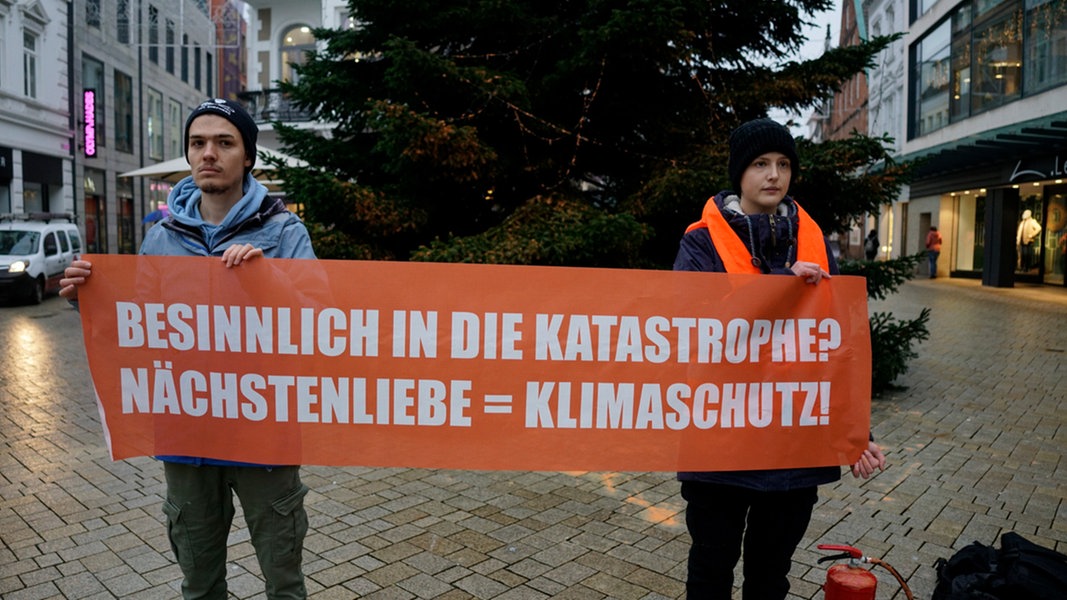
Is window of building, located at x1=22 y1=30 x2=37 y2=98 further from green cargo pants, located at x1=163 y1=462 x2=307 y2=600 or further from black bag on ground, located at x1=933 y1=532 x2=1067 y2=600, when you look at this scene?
black bag on ground, located at x1=933 y1=532 x2=1067 y2=600

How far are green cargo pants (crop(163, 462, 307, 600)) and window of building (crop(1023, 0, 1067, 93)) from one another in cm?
2069

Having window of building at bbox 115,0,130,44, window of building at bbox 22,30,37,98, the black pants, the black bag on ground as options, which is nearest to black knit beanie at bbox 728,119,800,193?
the black pants

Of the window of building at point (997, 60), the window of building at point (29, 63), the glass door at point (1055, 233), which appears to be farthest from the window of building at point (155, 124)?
the glass door at point (1055, 233)

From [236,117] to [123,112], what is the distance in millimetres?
35593

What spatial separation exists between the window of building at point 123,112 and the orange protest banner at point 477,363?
34551 mm

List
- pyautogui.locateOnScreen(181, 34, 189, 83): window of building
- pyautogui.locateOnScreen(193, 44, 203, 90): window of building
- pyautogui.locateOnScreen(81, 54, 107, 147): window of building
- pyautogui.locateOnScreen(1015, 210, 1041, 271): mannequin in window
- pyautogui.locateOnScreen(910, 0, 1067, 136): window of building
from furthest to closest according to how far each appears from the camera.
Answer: pyautogui.locateOnScreen(193, 44, 203, 90): window of building, pyautogui.locateOnScreen(181, 34, 189, 83): window of building, pyautogui.locateOnScreen(81, 54, 107, 147): window of building, pyautogui.locateOnScreen(1015, 210, 1041, 271): mannequin in window, pyautogui.locateOnScreen(910, 0, 1067, 136): window of building

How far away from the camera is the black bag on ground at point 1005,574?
9.68ft

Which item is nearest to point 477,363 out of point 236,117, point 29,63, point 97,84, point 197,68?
point 236,117

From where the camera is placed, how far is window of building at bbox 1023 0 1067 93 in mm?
17797

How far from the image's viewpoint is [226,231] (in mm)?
2752

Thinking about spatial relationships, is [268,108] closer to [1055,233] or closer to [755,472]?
[1055,233]

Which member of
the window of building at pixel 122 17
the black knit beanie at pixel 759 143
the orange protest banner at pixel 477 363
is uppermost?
the window of building at pixel 122 17

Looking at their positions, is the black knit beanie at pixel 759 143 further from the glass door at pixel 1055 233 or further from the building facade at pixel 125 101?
the building facade at pixel 125 101

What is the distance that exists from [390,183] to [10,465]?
384cm
